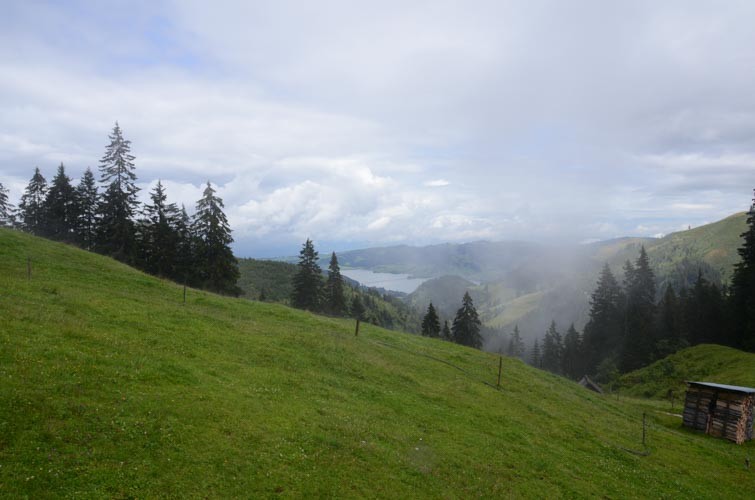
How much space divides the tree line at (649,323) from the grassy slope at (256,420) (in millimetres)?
49234

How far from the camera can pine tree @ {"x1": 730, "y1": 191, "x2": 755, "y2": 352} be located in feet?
205

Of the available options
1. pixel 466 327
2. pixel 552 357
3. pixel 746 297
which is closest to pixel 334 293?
pixel 466 327

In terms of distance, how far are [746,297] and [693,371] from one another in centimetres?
1998

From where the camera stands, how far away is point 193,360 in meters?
18.5

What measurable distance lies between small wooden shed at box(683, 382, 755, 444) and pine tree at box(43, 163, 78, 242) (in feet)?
286

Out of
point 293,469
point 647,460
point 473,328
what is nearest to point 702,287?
point 473,328

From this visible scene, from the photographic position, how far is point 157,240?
5922 centimetres

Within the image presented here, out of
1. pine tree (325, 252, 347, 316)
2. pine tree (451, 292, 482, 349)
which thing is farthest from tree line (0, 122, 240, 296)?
pine tree (451, 292, 482, 349)

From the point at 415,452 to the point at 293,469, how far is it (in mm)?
5592

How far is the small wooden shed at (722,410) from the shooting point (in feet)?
109

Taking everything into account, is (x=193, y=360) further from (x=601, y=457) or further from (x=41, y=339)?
(x=601, y=457)

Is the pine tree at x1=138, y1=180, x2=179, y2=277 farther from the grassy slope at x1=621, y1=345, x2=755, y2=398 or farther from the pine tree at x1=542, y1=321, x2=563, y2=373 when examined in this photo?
the pine tree at x1=542, y1=321, x2=563, y2=373

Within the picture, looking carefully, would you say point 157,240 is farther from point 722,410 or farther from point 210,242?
point 722,410

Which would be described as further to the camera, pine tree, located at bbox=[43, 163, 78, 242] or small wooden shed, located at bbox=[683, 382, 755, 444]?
pine tree, located at bbox=[43, 163, 78, 242]
